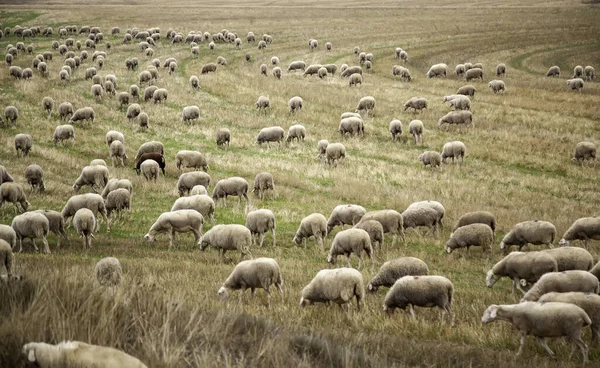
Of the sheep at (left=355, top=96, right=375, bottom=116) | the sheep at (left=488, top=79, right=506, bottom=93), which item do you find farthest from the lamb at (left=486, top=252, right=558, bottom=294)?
the sheep at (left=488, top=79, right=506, bottom=93)

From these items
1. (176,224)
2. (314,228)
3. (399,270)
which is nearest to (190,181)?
(176,224)

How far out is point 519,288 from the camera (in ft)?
39.8

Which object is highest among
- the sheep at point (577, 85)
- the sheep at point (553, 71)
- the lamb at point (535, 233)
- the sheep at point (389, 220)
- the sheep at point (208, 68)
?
the sheep at point (553, 71)

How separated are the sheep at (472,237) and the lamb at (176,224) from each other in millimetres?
7498

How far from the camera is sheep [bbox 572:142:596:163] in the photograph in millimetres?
24984

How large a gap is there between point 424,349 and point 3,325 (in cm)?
527

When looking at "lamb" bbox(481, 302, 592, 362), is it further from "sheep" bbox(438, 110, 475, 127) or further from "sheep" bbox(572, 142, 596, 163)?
"sheep" bbox(438, 110, 475, 127)

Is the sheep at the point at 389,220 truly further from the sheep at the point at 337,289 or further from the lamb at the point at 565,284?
the lamb at the point at 565,284

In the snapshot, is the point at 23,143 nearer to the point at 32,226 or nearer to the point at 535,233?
the point at 32,226

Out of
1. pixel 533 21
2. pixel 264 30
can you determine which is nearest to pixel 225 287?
pixel 264 30

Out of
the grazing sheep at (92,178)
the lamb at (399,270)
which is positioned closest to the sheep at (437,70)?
the grazing sheep at (92,178)

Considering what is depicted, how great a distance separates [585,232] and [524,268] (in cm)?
412

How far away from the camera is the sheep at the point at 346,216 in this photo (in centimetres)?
1686

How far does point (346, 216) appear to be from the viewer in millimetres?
16984
